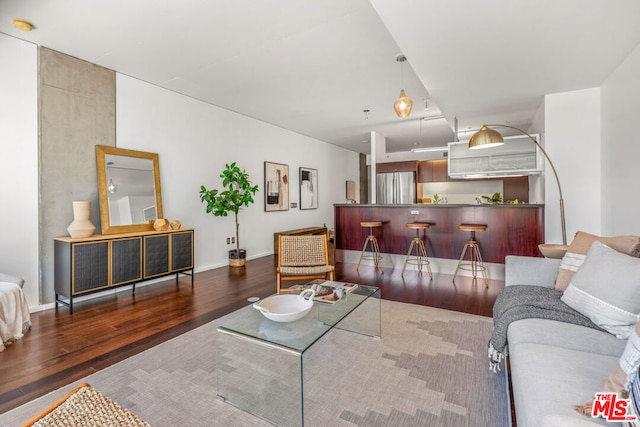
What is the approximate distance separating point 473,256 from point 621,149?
2092 millimetres

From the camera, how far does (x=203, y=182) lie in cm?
500

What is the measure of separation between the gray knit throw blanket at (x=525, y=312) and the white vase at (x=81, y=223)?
3.94 metres

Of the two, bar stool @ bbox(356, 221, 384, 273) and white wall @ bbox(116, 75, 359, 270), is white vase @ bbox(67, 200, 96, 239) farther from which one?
bar stool @ bbox(356, 221, 384, 273)

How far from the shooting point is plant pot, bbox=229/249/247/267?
5258 millimetres

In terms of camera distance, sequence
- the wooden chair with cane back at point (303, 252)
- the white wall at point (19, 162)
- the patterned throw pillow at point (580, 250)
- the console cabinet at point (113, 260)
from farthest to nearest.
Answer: the wooden chair with cane back at point (303, 252) < the console cabinet at point (113, 260) < the white wall at point (19, 162) < the patterned throw pillow at point (580, 250)

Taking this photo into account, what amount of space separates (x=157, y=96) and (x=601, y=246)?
4.99 meters

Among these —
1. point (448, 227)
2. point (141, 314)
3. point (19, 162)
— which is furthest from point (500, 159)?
point (19, 162)

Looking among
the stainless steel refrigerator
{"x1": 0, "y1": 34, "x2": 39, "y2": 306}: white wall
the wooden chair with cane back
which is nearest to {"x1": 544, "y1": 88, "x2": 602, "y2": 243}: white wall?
the wooden chair with cane back

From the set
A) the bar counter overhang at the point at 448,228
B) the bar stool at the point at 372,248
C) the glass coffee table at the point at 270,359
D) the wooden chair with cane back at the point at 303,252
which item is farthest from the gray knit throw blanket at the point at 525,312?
the bar stool at the point at 372,248

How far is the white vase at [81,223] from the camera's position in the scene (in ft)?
10.9

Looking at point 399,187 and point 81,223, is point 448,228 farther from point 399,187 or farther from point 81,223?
point 81,223

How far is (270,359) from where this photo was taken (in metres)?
2.22

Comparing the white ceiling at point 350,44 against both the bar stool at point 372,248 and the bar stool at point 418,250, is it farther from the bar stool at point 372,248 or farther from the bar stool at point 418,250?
the bar stool at point 372,248

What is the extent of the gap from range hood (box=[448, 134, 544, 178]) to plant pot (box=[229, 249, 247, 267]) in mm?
3997
